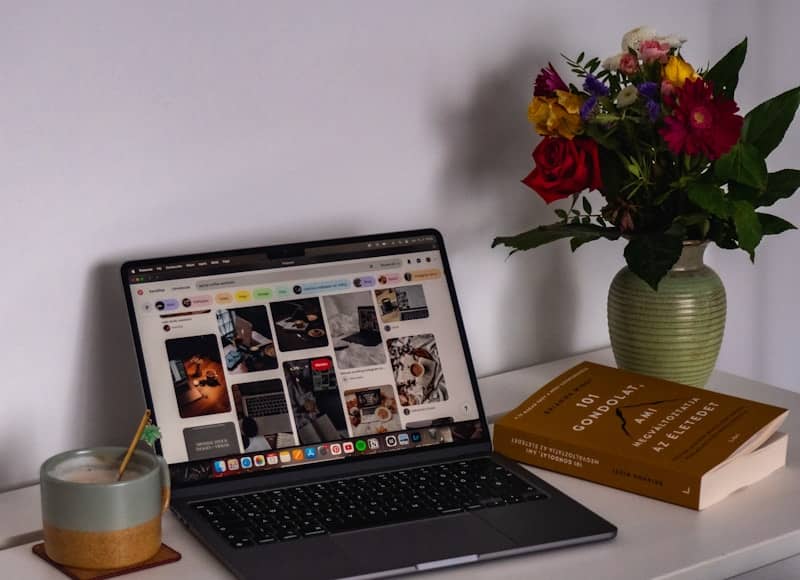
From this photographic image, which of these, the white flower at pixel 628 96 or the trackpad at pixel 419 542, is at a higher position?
the white flower at pixel 628 96

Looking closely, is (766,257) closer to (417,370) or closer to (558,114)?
(558,114)

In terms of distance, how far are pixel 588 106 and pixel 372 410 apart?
40 cm

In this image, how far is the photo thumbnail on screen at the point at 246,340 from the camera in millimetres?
1123

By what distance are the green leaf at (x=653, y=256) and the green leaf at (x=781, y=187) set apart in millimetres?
135

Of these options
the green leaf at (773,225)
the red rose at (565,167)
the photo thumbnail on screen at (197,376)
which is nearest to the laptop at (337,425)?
the photo thumbnail on screen at (197,376)

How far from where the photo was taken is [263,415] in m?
1.11

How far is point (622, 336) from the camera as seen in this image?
132 centimetres

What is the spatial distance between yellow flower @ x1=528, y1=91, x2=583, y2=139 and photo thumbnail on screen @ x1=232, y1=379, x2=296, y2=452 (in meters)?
0.41

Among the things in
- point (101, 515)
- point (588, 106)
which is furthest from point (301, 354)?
point (588, 106)

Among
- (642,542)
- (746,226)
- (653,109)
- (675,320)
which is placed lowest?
(642,542)

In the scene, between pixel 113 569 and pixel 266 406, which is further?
pixel 266 406

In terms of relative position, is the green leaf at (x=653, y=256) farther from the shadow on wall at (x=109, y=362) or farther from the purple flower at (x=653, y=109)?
the shadow on wall at (x=109, y=362)

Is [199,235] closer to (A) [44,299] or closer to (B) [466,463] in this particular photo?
(A) [44,299]

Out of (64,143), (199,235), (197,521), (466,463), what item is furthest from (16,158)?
(466,463)
